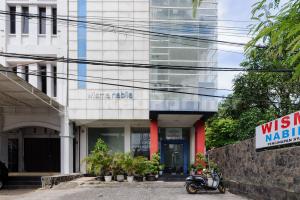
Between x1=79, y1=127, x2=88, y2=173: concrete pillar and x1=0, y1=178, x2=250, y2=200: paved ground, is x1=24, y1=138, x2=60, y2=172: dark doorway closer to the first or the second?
x1=79, y1=127, x2=88, y2=173: concrete pillar

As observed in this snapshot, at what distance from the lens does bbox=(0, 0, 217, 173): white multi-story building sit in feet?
75.7

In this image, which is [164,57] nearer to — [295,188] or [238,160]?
[238,160]

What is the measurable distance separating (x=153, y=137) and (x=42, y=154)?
26.5ft

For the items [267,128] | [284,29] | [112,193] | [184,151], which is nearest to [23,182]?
[112,193]

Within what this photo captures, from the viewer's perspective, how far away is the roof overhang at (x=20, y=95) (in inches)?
722

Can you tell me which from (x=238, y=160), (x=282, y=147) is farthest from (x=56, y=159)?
(x=282, y=147)

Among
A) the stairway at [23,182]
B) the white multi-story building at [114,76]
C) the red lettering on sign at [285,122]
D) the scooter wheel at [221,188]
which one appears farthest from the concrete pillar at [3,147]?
the red lettering on sign at [285,122]

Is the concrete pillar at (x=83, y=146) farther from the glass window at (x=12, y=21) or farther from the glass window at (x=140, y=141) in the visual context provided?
the glass window at (x=12, y=21)

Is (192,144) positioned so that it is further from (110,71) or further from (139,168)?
(110,71)

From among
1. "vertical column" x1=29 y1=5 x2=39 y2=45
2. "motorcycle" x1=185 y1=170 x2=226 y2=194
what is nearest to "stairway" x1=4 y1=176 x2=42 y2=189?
"vertical column" x1=29 y1=5 x2=39 y2=45

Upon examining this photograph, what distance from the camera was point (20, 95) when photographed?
2177 cm

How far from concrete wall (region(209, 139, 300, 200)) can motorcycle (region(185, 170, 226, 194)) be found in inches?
18.2

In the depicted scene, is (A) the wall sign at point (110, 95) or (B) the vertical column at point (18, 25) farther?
(B) the vertical column at point (18, 25)

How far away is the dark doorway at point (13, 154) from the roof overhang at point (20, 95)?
3158mm
